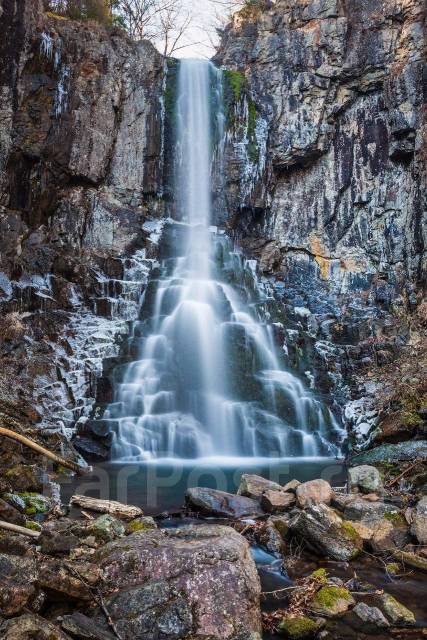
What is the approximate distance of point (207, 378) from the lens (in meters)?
13.5

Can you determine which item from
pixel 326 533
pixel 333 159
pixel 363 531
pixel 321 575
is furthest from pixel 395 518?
pixel 333 159

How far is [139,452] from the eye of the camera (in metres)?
10.9

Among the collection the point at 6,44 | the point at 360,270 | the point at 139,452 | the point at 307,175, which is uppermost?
the point at 6,44

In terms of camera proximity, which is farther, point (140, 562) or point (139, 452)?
point (139, 452)

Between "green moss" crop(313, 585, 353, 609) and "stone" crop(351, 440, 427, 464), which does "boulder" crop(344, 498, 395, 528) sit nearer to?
"green moss" crop(313, 585, 353, 609)

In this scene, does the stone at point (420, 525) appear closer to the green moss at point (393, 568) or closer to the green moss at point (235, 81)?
the green moss at point (393, 568)

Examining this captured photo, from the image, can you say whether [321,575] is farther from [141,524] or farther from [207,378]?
[207,378]

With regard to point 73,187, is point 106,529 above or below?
below

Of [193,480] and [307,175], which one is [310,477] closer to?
[193,480]

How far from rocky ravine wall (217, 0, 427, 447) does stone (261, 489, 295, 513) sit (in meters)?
10.5

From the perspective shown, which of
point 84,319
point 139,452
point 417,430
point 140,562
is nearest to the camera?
point 140,562

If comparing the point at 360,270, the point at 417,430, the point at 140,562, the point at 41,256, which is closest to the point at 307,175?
the point at 360,270

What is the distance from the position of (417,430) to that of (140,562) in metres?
7.66

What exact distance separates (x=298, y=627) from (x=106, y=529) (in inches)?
71.9
